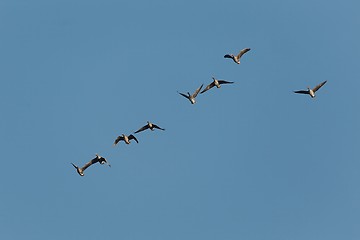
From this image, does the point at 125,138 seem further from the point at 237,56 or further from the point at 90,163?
the point at 237,56

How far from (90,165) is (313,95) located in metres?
37.3

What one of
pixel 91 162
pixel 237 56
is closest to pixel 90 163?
pixel 91 162

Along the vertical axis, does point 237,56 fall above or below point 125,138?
above

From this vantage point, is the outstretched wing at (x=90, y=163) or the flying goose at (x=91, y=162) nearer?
the flying goose at (x=91, y=162)

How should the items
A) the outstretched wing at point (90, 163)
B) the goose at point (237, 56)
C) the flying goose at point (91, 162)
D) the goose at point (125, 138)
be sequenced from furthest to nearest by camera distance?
the goose at point (125, 138) → the goose at point (237, 56) → the outstretched wing at point (90, 163) → the flying goose at point (91, 162)

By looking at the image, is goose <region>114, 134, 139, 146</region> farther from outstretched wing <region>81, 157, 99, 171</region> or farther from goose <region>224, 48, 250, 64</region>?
goose <region>224, 48, 250, 64</region>

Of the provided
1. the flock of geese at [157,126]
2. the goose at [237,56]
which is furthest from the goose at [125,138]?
the goose at [237,56]

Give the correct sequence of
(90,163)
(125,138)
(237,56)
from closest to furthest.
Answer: (90,163)
(125,138)
(237,56)

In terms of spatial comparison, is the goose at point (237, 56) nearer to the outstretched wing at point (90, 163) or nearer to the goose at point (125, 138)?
the goose at point (125, 138)

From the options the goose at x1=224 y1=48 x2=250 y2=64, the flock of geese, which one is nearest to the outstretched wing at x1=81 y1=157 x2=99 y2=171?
the flock of geese

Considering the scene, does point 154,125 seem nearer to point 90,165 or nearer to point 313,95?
point 90,165

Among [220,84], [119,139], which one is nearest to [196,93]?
[220,84]

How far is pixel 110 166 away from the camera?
4604 inches

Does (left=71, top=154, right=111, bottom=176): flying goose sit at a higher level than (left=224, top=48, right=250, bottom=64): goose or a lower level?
lower
